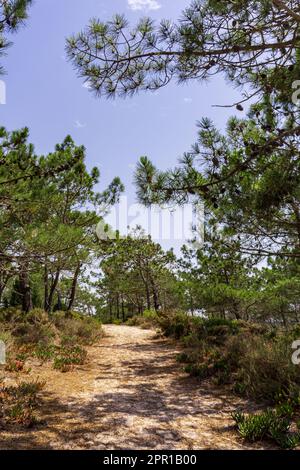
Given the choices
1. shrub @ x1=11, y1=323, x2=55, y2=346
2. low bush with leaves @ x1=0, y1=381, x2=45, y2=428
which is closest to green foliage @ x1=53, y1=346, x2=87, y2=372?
shrub @ x1=11, y1=323, x2=55, y2=346

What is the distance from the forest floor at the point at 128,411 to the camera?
3664mm

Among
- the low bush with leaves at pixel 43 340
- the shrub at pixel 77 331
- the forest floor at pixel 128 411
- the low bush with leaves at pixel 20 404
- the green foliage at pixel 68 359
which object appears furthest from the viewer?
the shrub at pixel 77 331

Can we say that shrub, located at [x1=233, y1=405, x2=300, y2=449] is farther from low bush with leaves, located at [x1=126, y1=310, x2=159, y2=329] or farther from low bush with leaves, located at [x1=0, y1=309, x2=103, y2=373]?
low bush with leaves, located at [x1=126, y1=310, x2=159, y2=329]

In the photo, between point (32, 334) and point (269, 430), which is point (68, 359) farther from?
point (269, 430)

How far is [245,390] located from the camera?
5.54m

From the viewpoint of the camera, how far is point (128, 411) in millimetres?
4797

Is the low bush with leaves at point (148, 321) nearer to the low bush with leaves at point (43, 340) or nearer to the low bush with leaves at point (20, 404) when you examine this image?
the low bush with leaves at point (43, 340)

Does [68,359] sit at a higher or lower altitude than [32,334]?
lower

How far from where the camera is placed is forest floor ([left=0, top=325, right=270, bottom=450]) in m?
3.66

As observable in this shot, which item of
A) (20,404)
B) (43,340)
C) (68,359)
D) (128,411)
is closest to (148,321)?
(43,340)

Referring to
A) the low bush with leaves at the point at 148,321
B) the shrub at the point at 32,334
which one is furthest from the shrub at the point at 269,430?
the low bush with leaves at the point at 148,321

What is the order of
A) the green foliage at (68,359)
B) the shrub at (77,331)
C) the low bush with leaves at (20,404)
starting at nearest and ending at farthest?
the low bush with leaves at (20,404)
the green foliage at (68,359)
the shrub at (77,331)

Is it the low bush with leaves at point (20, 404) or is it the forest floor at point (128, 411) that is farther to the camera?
the low bush with leaves at point (20, 404)
